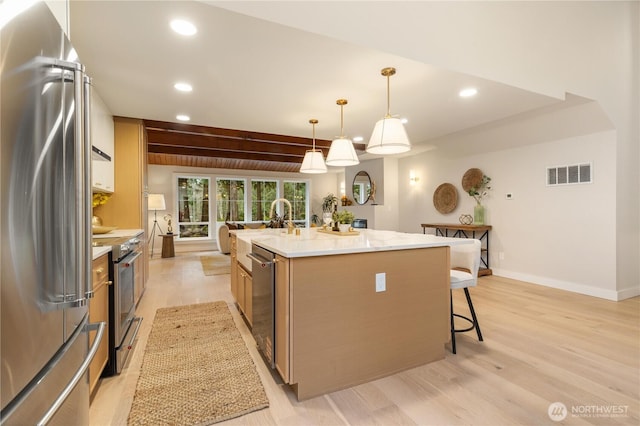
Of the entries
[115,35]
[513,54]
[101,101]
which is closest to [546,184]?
[513,54]

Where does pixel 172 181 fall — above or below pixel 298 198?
above

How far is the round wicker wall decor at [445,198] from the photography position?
5785 mm

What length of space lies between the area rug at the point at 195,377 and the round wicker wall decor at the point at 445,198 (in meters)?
4.59

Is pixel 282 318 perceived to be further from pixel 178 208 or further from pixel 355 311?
pixel 178 208

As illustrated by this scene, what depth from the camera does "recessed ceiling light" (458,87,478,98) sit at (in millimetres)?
3084

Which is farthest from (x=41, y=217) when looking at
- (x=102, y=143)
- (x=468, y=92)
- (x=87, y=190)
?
(x=468, y=92)

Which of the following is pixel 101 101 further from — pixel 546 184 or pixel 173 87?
pixel 546 184

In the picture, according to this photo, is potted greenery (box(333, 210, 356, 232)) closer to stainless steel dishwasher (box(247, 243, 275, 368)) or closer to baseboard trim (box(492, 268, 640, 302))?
stainless steel dishwasher (box(247, 243, 275, 368))

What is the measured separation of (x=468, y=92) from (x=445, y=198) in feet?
10.2

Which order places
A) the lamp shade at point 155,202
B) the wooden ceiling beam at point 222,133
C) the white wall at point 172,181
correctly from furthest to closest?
the white wall at point 172,181, the lamp shade at point 155,202, the wooden ceiling beam at point 222,133

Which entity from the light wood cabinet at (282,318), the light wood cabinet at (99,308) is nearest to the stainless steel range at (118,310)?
the light wood cabinet at (99,308)

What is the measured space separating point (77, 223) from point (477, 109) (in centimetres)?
408

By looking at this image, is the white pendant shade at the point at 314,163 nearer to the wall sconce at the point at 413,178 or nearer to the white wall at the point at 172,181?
the wall sconce at the point at 413,178

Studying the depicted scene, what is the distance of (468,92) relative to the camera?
3.17 meters
